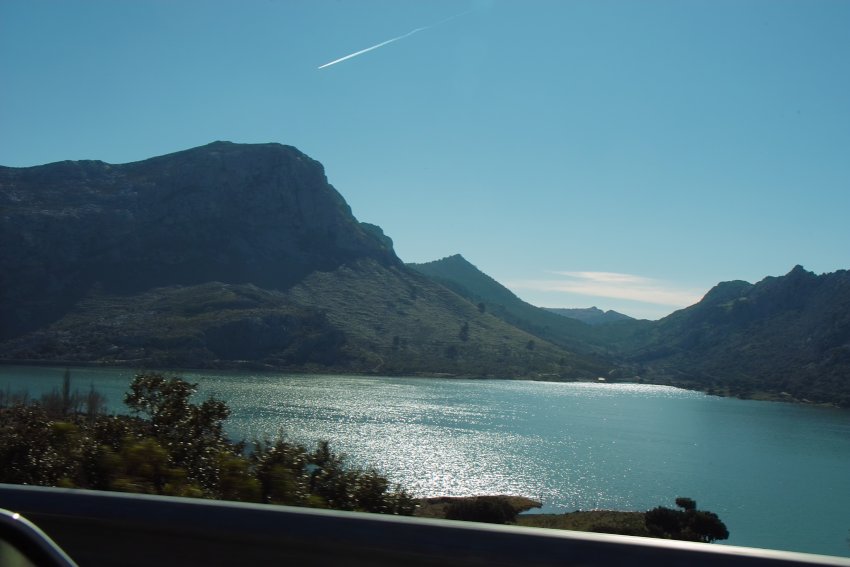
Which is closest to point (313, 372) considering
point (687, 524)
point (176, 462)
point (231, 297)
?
point (231, 297)

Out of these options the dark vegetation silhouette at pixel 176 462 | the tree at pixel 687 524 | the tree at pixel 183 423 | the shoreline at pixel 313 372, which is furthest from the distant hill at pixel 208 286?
the dark vegetation silhouette at pixel 176 462

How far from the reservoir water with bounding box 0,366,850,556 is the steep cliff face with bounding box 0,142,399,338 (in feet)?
147

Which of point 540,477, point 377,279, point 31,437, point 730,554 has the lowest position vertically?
point 540,477

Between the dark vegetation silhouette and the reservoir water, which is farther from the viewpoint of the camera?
the reservoir water

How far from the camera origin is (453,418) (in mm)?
88000

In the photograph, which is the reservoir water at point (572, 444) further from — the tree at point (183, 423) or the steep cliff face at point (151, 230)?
the steep cliff face at point (151, 230)

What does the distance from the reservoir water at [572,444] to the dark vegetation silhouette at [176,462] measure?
27634mm

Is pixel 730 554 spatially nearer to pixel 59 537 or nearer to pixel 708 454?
pixel 59 537

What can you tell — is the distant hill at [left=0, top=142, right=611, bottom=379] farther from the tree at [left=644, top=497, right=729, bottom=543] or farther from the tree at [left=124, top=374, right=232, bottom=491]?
the tree at [left=124, top=374, right=232, bottom=491]

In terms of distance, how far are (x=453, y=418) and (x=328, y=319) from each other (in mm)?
75949

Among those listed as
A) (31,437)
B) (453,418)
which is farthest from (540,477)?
(31,437)

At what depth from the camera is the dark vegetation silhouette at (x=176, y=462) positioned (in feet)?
24.4

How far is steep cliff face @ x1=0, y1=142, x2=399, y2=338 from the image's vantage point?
14238 cm

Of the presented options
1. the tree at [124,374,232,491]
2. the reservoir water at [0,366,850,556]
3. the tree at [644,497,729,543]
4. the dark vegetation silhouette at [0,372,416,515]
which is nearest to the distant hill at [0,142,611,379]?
the reservoir water at [0,366,850,556]
